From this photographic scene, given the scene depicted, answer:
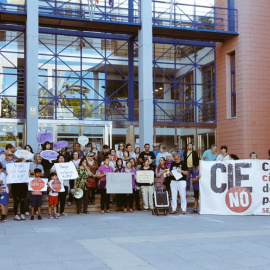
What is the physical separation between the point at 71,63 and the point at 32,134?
5061 mm

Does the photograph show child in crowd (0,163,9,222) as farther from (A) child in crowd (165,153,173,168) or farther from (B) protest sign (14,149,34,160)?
(A) child in crowd (165,153,173,168)

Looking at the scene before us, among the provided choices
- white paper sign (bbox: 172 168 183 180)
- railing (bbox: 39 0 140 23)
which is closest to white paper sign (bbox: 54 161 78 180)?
white paper sign (bbox: 172 168 183 180)

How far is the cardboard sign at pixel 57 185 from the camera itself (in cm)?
1291

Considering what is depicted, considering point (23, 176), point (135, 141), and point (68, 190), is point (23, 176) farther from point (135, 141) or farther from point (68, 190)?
point (135, 141)

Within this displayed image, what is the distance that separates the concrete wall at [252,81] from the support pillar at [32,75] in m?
9.73

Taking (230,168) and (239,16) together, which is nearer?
(230,168)

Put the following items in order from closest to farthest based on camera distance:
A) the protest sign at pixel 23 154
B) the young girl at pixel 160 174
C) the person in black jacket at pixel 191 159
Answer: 1. the protest sign at pixel 23 154
2. the young girl at pixel 160 174
3. the person in black jacket at pixel 191 159

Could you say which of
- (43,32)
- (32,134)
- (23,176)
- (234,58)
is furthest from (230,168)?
(43,32)

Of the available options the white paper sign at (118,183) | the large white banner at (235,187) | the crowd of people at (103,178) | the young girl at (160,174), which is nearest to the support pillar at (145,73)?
the crowd of people at (103,178)

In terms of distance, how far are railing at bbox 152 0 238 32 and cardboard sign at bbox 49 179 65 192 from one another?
10189mm

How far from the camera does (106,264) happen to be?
22.9 feet

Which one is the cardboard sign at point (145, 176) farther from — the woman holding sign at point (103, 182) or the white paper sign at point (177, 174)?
the woman holding sign at point (103, 182)

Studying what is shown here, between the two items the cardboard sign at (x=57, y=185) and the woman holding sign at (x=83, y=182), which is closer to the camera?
the cardboard sign at (x=57, y=185)

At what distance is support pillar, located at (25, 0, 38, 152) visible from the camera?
664 inches
